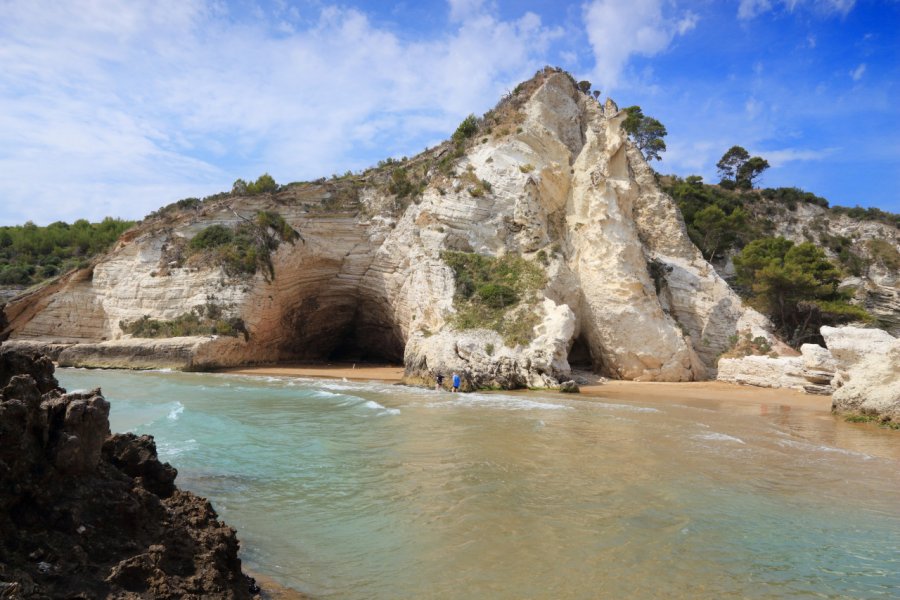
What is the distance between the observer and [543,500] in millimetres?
6512

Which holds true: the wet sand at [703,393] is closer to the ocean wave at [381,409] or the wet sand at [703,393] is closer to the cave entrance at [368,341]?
the cave entrance at [368,341]

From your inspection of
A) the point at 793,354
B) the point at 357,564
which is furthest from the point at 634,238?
the point at 357,564

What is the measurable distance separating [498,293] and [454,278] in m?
2.15

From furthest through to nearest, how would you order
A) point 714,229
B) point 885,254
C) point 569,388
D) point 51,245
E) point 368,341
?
1. point 51,245
2. point 885,254
3. point 714,229
4. point 368,341
5. point 569,388

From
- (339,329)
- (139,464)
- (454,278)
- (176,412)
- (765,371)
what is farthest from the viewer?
(339,329)

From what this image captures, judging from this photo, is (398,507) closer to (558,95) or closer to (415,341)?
(415,341)

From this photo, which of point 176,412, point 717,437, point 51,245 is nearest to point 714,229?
point 717,437

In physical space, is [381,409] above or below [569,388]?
below

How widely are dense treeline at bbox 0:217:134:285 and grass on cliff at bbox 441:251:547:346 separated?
24730mm

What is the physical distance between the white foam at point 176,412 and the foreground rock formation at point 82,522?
8.37 m

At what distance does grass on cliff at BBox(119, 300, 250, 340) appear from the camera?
25.1 m

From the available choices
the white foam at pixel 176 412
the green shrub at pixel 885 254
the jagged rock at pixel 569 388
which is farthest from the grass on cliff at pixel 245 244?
the green shrub at pixel 885 254

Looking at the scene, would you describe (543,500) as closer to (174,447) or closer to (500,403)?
(174,447)

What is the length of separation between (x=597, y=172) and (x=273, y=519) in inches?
852
